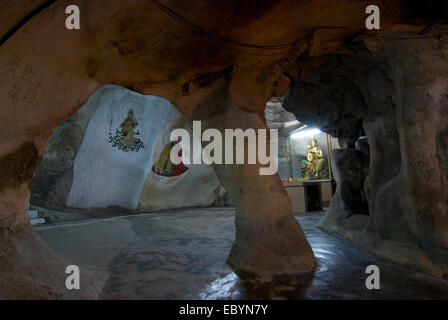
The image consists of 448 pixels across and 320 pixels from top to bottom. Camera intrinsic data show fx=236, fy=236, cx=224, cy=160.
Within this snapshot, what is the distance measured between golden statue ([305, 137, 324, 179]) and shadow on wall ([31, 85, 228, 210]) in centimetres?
577

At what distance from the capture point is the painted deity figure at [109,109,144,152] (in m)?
8.68

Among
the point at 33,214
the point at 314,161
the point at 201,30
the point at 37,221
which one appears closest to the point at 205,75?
the point at 201,30

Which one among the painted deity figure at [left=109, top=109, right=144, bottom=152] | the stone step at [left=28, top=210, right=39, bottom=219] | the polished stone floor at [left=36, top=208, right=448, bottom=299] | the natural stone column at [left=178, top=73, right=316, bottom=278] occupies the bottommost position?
the stone step at [left=28, top=210, right=39, bottom=219]

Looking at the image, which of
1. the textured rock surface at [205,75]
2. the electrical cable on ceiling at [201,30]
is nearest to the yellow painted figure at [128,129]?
the textured rock surface at [205,75]

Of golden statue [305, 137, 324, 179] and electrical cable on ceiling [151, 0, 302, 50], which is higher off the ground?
electrical cable on ceiling [151, 0, 302, 50]

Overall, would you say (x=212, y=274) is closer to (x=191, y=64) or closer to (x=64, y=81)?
(x=64, y=81)

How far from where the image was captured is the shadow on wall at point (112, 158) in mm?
7453

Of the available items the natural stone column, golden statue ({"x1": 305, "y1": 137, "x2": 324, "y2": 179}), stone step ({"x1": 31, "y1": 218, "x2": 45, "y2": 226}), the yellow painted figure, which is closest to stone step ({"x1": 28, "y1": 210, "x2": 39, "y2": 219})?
stone step ({"x1": 31, "y1": 218, "x2": 45, "y2": 226})

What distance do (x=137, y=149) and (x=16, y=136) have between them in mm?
7551

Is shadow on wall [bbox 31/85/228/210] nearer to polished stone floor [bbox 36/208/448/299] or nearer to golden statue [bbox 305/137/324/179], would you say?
polished stone floor [bbox 36/208/448/299]

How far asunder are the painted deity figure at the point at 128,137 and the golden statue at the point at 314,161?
839 centimetres

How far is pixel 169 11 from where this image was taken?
217 cm

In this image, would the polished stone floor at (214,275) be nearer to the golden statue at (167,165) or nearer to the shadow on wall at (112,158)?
the shadow on wall at (112,158)

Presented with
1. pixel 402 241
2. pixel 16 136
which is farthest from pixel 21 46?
pixel 402 241
